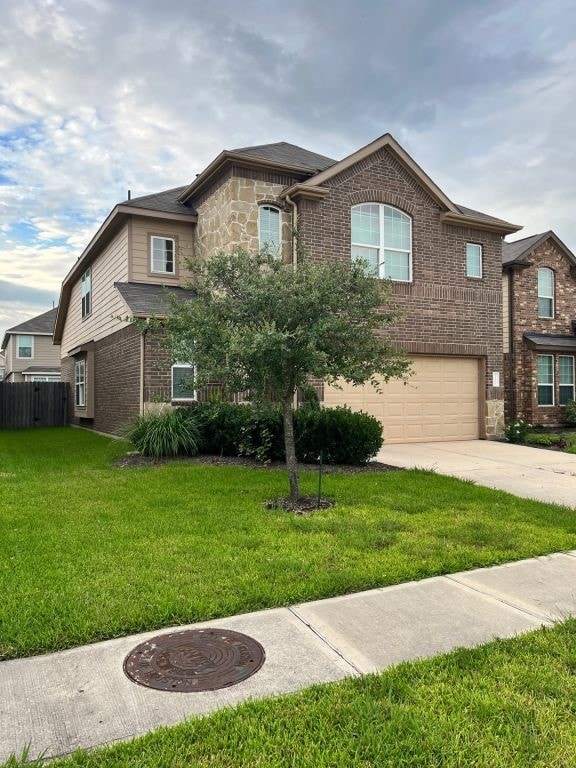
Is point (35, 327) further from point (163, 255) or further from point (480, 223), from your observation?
point (480, 223)

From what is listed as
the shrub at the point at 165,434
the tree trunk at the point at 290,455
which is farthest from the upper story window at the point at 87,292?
the tree trunk at the point at 290,455

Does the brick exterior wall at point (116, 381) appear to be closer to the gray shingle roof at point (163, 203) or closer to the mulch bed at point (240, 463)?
the mulch bed at point (240, 463)

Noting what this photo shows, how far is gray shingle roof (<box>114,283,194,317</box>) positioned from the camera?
12.9 m

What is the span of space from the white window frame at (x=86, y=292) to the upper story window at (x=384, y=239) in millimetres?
10352

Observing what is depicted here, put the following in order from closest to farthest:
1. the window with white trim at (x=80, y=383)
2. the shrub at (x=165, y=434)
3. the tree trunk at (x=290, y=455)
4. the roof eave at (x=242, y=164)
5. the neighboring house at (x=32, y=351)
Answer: the tree trunk at (x=290, y=455)
the shrub at (x=165, y=434)
the roof eave at (x=242, y=164)
the window with white trim at (x=80, y=383)
the neighboring house at (x=32, y=351)

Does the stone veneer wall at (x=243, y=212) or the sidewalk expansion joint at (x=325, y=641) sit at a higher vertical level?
the stone veneer wall at (x=243, y=212)

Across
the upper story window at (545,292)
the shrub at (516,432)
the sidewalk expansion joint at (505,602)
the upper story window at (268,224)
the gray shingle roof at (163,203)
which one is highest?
the gray shingle roof at (163,203)

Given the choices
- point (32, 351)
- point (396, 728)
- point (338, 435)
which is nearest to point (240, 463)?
point (338, 435)

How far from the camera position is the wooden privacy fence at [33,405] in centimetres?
2147

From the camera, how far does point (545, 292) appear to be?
1902cm

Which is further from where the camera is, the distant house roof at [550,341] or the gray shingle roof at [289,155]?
the distant house roof at [550,341]

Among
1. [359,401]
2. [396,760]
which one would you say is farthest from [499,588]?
[359,401]

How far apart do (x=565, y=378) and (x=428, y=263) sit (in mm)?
7452

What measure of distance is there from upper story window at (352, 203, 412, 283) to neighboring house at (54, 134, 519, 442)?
29 mm
